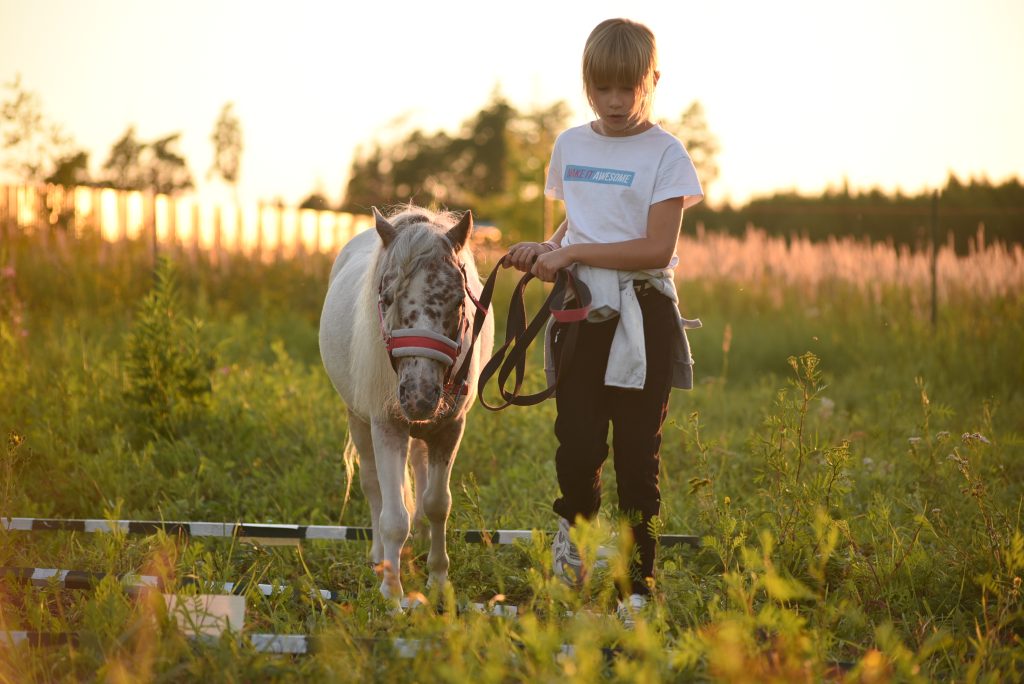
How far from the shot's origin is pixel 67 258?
1128 cm

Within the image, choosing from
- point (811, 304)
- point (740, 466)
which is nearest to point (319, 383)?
point (740, 466)

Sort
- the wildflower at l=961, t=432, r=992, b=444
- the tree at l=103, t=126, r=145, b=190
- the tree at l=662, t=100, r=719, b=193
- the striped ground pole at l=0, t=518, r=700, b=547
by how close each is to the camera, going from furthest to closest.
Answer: the tree at l=662, t=100, r=719, b=193
the tree at l=103, t=126, r=145, b=190
the striped ground pole at l=0, t=518, r=700, b=547
the wildflower at l=961, t=432, r=992, b=444

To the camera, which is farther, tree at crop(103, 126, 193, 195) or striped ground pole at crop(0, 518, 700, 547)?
tree at crop(103, 126, 193, 195)

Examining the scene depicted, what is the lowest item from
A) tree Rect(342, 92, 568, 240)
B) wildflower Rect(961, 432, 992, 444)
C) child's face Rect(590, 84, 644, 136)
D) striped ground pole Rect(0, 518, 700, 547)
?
striped ground pole Rect(0, 518, 700, 547)

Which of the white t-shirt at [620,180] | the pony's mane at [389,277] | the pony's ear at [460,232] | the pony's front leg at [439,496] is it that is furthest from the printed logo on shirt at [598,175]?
the pony's front leg at [439,496]

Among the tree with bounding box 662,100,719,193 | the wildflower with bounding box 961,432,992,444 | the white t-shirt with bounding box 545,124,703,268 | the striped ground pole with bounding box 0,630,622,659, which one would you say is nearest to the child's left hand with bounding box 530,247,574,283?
the white t-shirt with bounding box 545,124,703,268

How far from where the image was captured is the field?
262 cm

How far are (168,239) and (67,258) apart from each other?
237 centimetres

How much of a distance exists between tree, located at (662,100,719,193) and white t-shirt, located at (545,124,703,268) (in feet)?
87.7

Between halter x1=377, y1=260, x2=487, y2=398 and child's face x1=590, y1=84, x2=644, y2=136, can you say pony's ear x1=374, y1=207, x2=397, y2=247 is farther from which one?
child's face x1=590, y1=84, x2=644, y2=136

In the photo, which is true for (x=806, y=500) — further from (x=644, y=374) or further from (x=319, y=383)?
(x=319, y=383)

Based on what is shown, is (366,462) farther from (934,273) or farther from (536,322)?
(934,273)

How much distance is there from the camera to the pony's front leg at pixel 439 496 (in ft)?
13.8

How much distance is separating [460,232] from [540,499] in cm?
219
